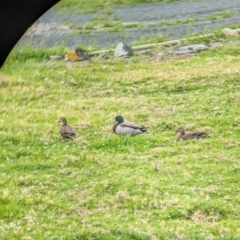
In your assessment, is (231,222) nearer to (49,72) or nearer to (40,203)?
(40,203)

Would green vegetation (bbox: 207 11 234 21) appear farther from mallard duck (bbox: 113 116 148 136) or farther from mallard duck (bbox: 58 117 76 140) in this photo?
mallard duck (bbox: 58 117 76 140)

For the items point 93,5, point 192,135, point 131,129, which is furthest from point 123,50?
point 192,135

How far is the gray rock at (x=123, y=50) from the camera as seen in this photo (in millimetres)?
2623

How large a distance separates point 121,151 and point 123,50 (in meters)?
0.47

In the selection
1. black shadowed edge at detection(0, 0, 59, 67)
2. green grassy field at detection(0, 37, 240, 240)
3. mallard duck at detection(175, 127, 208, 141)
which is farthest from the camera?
black shadowed edge at detection(0, 0, 59, 67)

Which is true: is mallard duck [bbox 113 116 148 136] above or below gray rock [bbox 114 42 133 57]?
below

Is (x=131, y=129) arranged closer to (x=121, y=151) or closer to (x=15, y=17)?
(x=121, y=151)

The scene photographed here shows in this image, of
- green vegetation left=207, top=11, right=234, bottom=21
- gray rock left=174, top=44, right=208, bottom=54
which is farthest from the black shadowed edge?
green vegetation left=207, top=11, right=234, bottom=21

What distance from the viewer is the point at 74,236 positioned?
2.34 meters

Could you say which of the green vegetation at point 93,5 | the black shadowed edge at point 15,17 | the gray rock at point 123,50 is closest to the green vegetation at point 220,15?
the green vegetation at point 93,5

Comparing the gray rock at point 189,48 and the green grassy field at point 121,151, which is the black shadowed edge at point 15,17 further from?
the gray rock at point 189,48

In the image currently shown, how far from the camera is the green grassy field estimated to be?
235 cm

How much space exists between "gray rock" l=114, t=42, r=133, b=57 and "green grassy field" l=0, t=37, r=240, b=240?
3 cm

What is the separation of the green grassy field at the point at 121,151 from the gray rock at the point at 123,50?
0.03 metres
